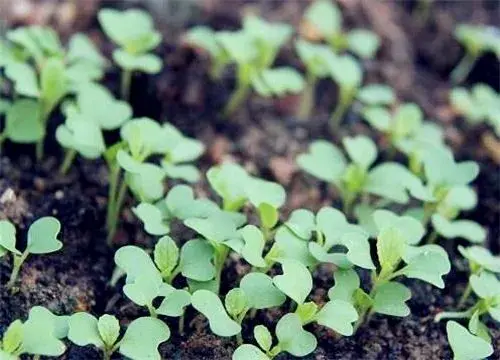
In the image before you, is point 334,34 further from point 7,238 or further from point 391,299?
point 7,238

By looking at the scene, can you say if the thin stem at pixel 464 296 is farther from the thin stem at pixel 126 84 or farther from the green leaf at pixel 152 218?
the thin stem at pixel 126 84

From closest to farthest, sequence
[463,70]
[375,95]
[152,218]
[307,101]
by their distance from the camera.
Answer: [152,218]
[375,95]
[307,101]
[463,70]

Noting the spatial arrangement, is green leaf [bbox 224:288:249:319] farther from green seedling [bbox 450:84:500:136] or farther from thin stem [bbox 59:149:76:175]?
green seedling [bbox 450:84:500:136]

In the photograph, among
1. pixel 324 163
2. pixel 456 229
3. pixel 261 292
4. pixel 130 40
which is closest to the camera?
pixel 261 292

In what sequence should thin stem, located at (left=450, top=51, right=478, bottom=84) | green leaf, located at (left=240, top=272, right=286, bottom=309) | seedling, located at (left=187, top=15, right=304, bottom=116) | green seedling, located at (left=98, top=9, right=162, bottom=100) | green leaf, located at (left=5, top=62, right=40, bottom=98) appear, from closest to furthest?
green leaf, located at (left=240, top=272, right=286, bottom=309)
green leaf, located at (left=5, top=62, right=40, bottom=98)
green seedling, located at (left=98, top=9, right=162, bottom=100)
seedling, located at (left=187, top=15, right=304, bottom=116)
thin stem, located at (left=450, top=51, right=478, bottom=84)

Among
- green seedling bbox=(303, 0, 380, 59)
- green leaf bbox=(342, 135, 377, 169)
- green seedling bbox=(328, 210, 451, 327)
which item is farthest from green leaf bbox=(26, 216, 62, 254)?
green seedling bbox=(303, 0, 380, 59)

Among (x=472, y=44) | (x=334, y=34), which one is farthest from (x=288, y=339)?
(x=472, y=44)
